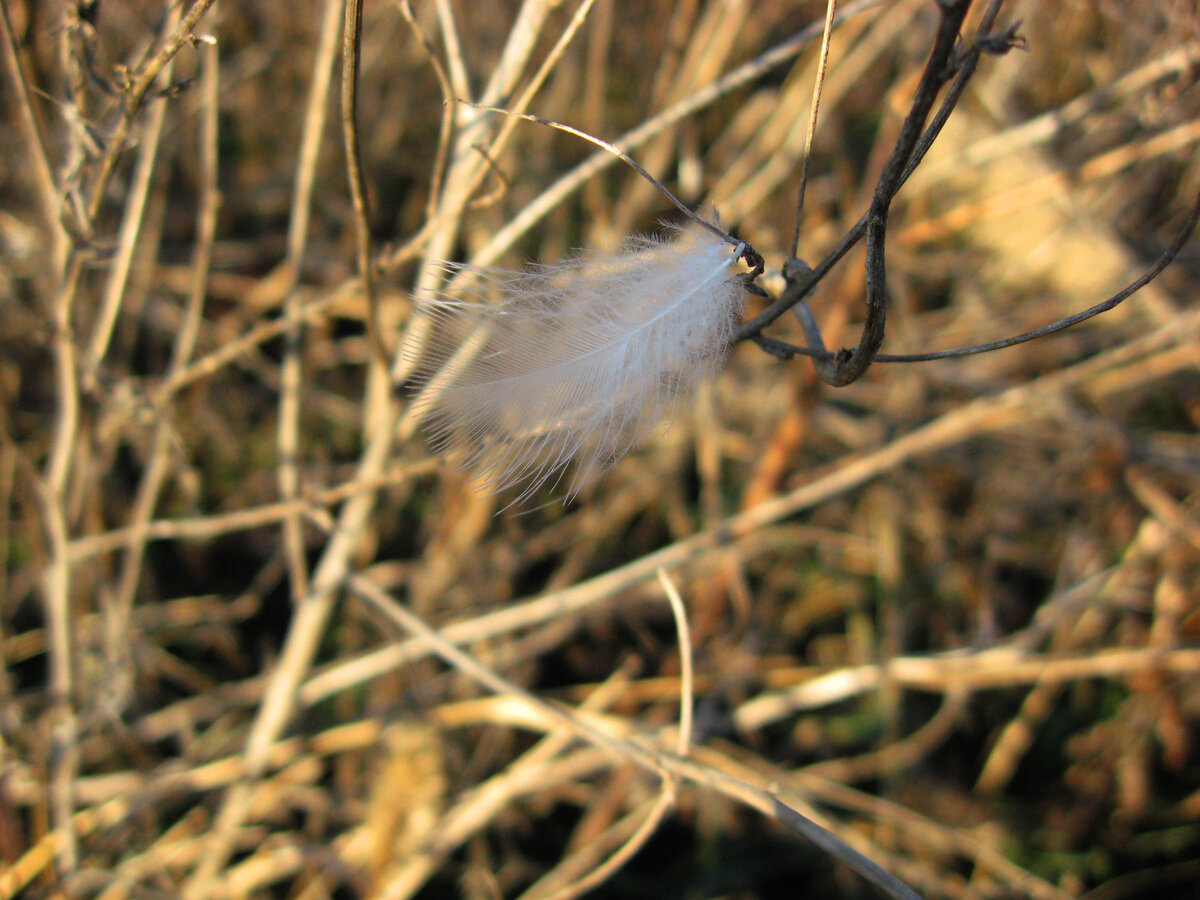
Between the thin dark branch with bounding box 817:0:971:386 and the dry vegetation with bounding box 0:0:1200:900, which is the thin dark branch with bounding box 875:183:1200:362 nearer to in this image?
the thin dark branch with bounding box 817:0:971:386

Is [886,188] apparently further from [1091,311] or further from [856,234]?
[1091,311]

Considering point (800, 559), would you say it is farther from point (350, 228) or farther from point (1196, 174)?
point (350, 228)

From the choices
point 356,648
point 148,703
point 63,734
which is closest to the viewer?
point 63,734

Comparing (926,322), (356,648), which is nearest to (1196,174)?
(926,322)

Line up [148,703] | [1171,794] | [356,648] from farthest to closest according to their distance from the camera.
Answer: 1. [1171,794]
2. [356,648]
3. [148,703]

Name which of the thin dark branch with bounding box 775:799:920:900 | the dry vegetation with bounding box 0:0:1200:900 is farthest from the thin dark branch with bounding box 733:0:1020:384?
the dry vegetation with bounding box 0:0:1200:900

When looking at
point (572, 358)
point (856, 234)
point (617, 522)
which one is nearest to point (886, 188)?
point (856, 234)
